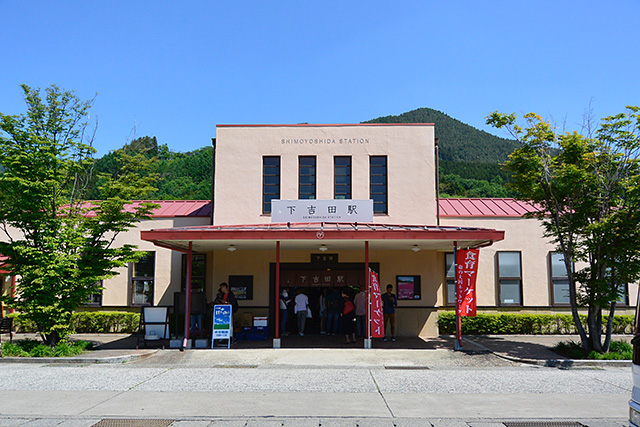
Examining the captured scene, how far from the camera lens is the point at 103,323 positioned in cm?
1694

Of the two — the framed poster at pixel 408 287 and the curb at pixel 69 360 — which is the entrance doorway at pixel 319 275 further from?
the curb at pixel 69 360

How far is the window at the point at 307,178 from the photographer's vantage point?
17.2 metres

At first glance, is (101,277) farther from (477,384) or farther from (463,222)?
(463,222)

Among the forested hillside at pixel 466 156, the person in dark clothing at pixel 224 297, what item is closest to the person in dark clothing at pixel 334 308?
the person in dark clothing at pixel 224 297

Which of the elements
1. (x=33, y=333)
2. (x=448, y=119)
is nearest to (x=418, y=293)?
(x=33, y=333)

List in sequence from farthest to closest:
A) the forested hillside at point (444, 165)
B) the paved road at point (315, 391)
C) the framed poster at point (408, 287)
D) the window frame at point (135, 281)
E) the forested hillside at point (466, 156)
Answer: the forested hillside at point (466, 156) < the forested hillside at point (444, 165) < the window frame at point (135, 281) < the framed poster at point (408, 287) < the paved road at point (315, 391)

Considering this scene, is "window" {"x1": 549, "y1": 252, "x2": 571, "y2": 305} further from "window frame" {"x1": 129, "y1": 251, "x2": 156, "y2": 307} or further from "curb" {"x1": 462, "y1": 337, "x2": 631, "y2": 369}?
"window frame" {"x1": 129, "y1": 251, "x2": 156, "y2": 307}

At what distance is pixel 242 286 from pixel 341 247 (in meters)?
3.75

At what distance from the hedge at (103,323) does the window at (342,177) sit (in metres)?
8.01

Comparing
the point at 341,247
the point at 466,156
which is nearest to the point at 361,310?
the point at 341,247

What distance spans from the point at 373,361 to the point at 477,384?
2.98 m

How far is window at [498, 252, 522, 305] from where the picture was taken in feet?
58.7

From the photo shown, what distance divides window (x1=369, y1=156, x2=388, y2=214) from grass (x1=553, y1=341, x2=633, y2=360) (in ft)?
22.3

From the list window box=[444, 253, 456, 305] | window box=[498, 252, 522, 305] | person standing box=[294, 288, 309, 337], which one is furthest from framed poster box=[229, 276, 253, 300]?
window box=[498, 252, 522, 305]
